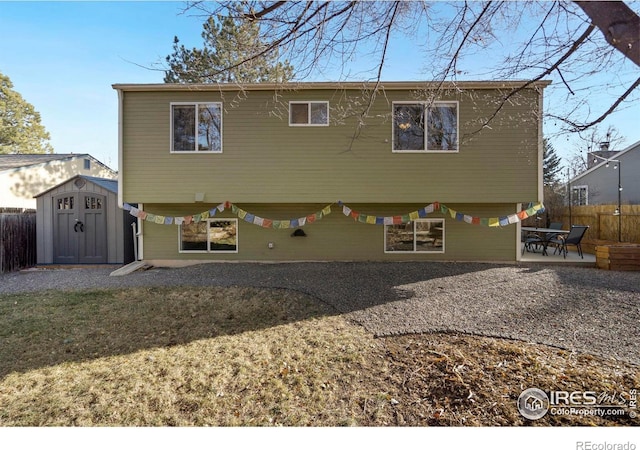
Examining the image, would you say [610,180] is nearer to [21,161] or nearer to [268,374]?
[268,374]

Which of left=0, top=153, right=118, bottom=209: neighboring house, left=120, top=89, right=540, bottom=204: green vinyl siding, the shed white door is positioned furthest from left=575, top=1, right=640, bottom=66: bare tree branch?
left=0, top=153, right=118, bottom=209: neighboring house

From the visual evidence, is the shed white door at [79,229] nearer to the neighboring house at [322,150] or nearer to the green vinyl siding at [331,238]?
the green vinyl siding at [331,238]

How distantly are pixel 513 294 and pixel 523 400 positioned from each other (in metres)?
3.45

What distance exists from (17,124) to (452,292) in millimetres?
37259

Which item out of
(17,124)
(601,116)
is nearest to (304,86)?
(601,116)

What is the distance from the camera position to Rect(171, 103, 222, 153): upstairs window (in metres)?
8.03

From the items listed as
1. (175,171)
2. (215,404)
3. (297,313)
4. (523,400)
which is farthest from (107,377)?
(175,171)

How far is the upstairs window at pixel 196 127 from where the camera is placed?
8.03 m

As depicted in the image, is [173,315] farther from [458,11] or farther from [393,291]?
[458,11]

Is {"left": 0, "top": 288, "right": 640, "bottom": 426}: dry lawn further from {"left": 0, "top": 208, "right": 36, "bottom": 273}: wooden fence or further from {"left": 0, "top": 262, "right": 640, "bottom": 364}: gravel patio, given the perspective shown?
{"left": 0, "top": 208, "right": 36, "bottom": 273}: wooden fence

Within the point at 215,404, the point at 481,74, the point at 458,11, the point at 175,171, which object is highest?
the point at 458,11

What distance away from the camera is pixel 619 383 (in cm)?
271

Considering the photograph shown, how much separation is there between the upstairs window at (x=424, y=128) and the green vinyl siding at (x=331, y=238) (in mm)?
1642

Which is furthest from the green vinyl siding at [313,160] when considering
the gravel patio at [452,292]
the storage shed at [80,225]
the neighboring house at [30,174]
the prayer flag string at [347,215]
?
the neighboring house at [30,174]
